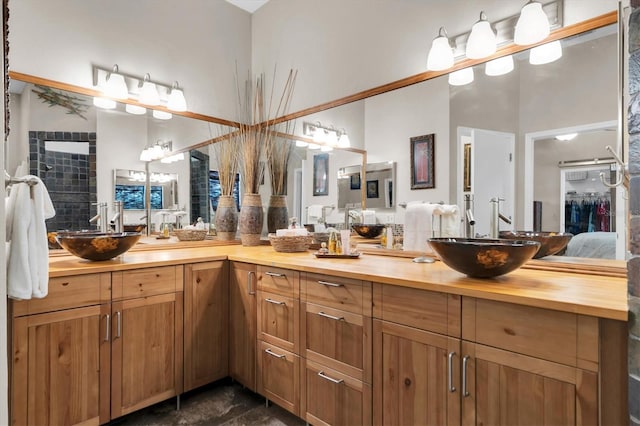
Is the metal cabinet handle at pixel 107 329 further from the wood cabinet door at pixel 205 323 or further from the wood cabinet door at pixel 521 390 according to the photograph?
the wood cabinet door at pixel 521 390

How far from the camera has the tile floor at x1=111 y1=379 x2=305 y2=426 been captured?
2.00 meters

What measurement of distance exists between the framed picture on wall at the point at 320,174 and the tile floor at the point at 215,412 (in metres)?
1.40

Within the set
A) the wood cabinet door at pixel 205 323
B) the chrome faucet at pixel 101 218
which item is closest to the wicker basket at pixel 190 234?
the chrome faucet at pixel 101 218

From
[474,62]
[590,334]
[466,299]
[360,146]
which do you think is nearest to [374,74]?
[360,146]

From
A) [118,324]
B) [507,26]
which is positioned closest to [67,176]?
[118,324]

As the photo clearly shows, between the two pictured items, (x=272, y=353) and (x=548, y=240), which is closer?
(x=548, y=240)

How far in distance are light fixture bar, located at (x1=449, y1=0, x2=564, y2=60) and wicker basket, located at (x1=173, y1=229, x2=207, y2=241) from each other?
2149mm

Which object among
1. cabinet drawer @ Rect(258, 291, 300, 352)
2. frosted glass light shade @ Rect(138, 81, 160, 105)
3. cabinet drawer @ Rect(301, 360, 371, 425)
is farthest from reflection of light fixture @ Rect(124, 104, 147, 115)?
cabinet drawer @ Rect(301, 360, 371, 425)

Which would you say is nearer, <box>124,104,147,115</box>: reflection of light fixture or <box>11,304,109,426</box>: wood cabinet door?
<box>11,304,109,426</box>: wood cabinet door

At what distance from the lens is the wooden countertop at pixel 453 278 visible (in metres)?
1.11

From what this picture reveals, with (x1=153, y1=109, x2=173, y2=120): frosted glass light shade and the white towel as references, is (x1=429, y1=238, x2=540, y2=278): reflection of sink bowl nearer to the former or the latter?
the white towel

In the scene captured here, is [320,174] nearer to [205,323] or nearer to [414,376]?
[205,323]

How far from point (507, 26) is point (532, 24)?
15 cm

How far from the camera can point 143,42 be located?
2656 mm
